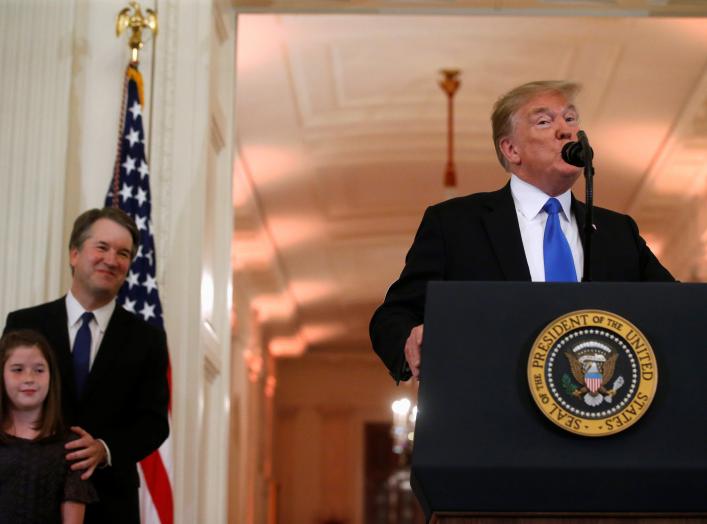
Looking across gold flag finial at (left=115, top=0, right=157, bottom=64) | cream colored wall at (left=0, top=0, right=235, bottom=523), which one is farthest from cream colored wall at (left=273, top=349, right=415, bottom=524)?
gold flag finial at (left=115, top=0, right=157, bottom=64)

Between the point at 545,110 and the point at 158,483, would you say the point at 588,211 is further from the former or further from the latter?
the point at 158,483

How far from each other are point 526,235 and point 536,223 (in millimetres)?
48

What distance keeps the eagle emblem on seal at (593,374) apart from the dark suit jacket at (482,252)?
62 cm

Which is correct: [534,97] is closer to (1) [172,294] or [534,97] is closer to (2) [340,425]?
(1) [172,294]

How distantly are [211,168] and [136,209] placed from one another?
1117mm

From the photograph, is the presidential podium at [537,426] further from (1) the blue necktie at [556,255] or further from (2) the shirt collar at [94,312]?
(2) the shirt collar at [94,312]

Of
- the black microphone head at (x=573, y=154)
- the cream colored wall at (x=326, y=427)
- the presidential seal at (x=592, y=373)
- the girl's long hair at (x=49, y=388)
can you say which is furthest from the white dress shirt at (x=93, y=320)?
the cream colored wall at (x=326, y=427)

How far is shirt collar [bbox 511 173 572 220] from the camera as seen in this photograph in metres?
2.76

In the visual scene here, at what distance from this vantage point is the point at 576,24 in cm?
870

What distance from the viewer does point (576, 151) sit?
2.60 metres

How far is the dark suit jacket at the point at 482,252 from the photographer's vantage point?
2.60 m

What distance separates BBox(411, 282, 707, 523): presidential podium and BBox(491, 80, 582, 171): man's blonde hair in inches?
40.8

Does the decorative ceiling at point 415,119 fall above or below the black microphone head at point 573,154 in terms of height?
above

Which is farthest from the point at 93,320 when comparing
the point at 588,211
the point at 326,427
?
the point at 326,427
